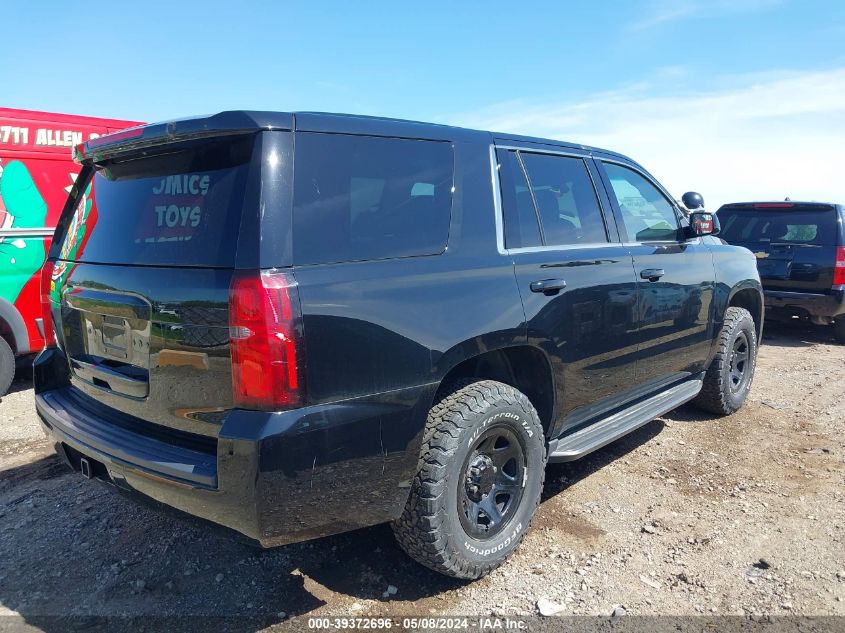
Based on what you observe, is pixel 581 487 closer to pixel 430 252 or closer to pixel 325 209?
pixel 430 252

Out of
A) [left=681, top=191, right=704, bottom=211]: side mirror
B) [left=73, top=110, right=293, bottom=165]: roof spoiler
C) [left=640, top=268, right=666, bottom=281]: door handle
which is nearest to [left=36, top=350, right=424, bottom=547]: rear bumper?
[left=73, top=110, right=293, bottom=165]: roof spoiler

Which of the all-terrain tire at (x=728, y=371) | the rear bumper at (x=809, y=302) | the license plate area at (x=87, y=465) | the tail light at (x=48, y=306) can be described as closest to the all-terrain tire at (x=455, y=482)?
the license plate area at (x=87, y=465)

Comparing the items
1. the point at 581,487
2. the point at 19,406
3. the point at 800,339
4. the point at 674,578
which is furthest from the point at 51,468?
the point at 800,339

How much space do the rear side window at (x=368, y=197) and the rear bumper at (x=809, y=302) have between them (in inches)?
259

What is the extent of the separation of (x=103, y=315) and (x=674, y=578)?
267 cm

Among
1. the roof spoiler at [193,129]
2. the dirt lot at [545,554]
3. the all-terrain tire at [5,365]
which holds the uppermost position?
the roof spoiler at [193,129]

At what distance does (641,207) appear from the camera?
4.09 metres

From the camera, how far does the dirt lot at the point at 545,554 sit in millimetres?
2637

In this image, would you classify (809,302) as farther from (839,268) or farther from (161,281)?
(161,281)

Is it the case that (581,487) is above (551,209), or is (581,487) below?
below

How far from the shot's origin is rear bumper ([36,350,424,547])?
2.04m

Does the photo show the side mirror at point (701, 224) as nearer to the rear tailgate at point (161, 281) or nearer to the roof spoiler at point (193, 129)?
the roof spoiler at point (193, 129)

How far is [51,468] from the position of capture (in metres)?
3.97

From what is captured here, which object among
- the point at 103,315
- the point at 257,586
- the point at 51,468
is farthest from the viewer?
the point at 51,468
